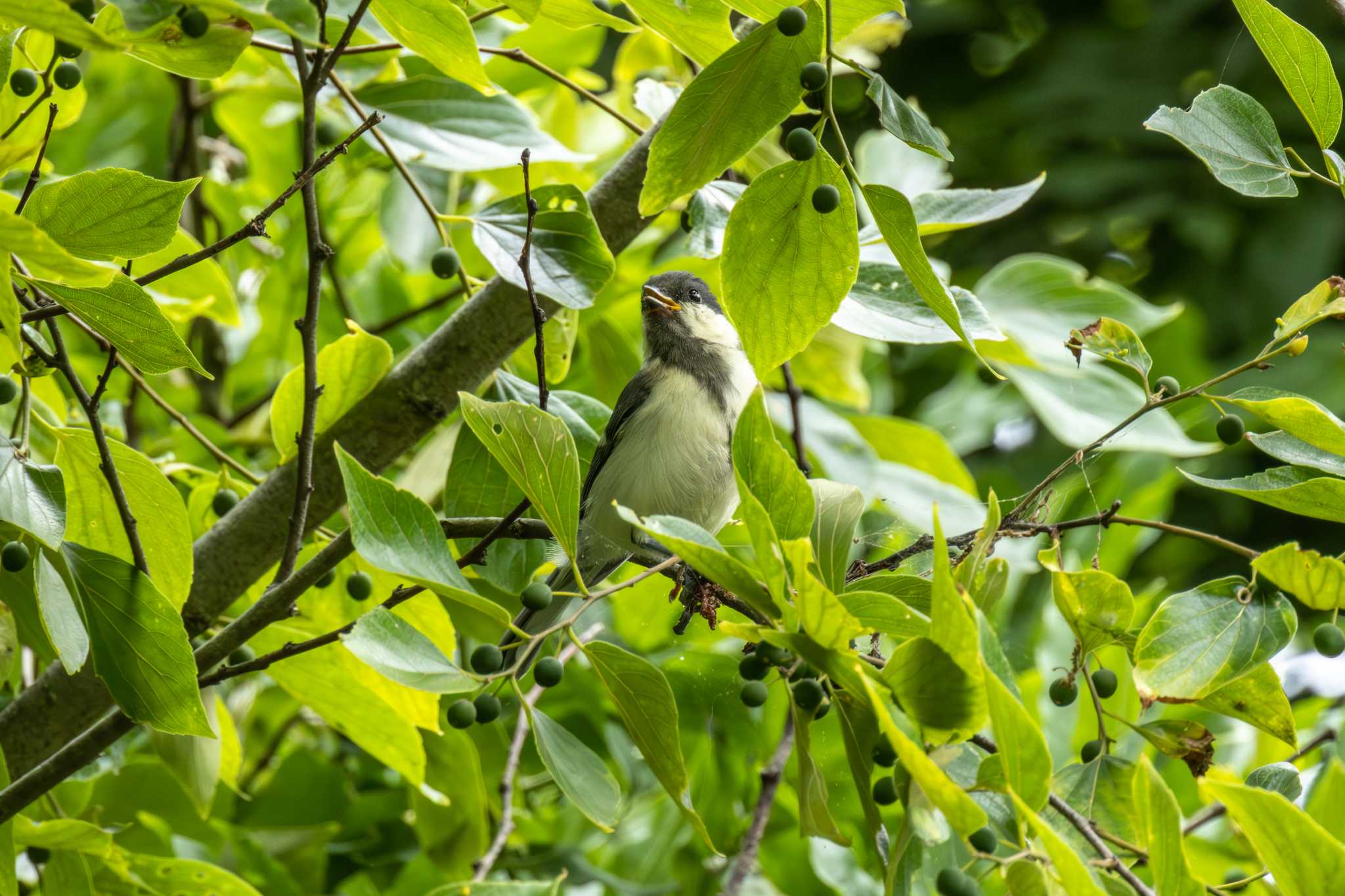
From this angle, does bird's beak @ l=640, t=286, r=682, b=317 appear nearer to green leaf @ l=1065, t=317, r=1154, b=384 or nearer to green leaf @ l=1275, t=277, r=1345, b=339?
green leaf @ l=1065, t=317, r=1154, b=384

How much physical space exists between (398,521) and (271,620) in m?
0.46

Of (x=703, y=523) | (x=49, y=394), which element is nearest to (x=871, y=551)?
(x=703, y=523)

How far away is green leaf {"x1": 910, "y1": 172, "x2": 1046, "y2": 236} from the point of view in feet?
6.80

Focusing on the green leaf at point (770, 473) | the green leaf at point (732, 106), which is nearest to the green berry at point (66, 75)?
the green leaf at point (732, 106)

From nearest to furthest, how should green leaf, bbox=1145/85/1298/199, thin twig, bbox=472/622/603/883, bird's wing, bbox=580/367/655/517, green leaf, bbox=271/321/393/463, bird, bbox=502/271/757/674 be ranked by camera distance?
green leaf, bbox=1145/85/1298/199 < green leaf, bbox=271/321/393/463 < thin twig, bbox=472/622/603/883 < bird, bbox=502/271/757/674 < bird's wing, bbox=580/367/655/517

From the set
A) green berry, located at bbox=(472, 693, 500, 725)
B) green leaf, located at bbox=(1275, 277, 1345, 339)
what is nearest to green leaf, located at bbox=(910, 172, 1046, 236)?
green leaf, located at bbox=(1275, 277, 1345, 339)

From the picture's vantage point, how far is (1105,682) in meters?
1.51

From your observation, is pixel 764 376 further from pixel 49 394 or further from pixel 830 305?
pixel 49 394

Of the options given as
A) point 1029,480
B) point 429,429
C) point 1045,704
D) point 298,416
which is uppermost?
point 298,416

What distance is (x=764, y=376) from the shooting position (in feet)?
4.73

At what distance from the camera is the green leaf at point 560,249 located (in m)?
1.74

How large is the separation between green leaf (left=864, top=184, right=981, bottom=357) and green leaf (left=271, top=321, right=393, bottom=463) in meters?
0.85

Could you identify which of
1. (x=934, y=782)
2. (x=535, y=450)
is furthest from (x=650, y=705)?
(x=934, y=782)

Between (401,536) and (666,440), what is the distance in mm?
1240
